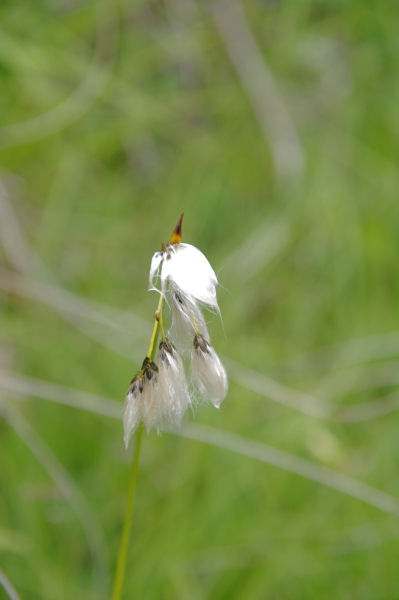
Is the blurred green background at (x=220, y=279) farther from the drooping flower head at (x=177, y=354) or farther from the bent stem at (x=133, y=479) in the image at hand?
the drooping flower head at (x=177, y=354)

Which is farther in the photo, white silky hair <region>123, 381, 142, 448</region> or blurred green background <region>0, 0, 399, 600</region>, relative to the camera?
blurred green background <region>0, 0, 399, 600</region>

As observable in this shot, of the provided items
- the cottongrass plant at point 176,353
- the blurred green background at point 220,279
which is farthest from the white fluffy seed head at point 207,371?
the blurred green background at point 220,279

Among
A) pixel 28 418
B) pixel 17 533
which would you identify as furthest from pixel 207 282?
pixel 28 418

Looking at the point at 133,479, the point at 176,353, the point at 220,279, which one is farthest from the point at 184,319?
the point at 220,279

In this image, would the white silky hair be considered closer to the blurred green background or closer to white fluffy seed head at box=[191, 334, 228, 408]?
white fluffy seed head at box=[191, 334, 228, 408]

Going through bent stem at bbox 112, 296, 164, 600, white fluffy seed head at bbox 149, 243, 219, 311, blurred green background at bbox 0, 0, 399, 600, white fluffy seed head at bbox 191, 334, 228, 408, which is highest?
blurred green background at bbox 0, 0, 399, 600

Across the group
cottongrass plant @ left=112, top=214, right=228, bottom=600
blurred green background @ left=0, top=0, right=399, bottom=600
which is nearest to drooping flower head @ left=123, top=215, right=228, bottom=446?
cottongrass plant @ left=112, top=214, right=228, bottom=600
